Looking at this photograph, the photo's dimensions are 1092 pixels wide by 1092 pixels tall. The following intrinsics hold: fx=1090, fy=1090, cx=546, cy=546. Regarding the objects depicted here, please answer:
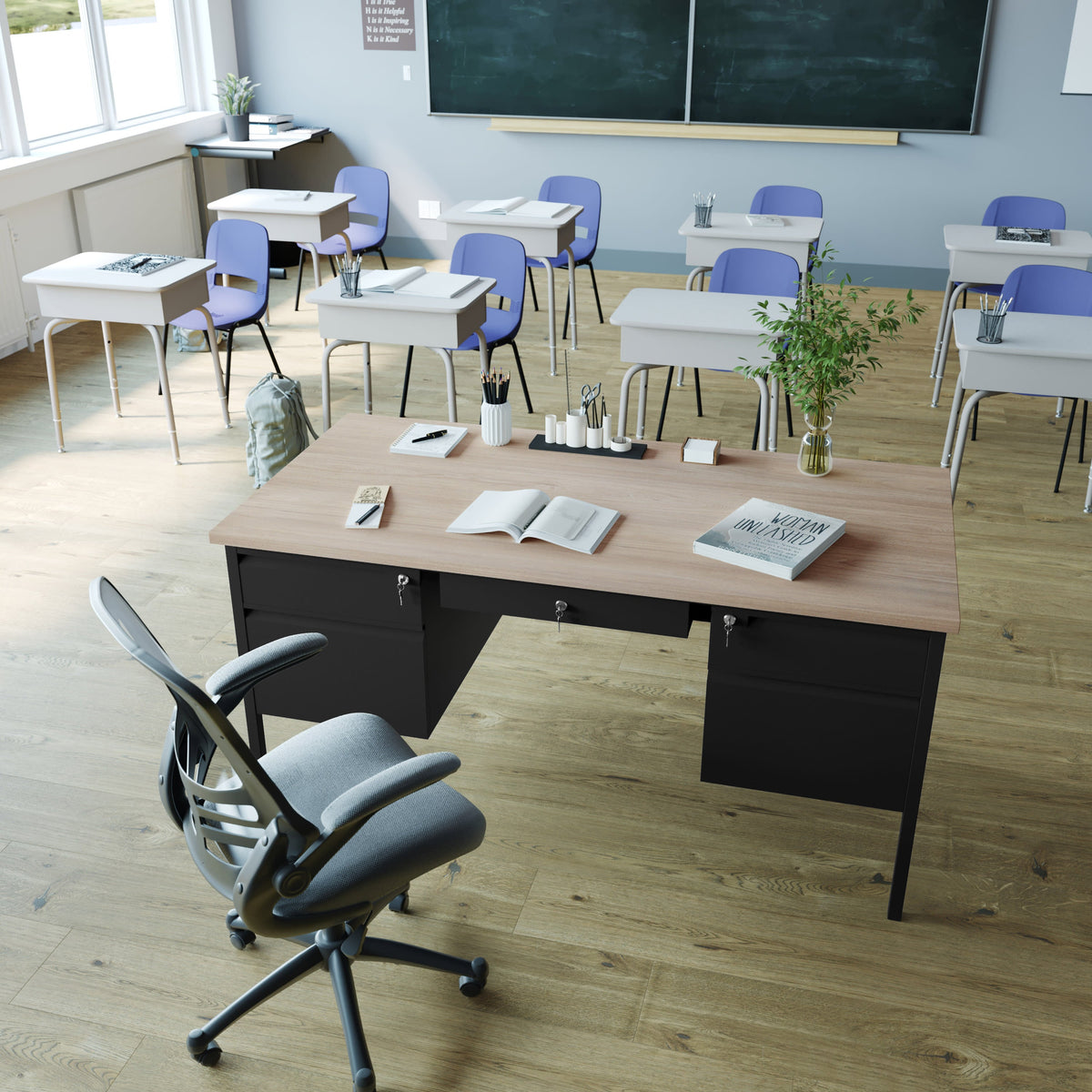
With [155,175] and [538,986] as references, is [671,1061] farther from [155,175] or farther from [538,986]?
[155,175]

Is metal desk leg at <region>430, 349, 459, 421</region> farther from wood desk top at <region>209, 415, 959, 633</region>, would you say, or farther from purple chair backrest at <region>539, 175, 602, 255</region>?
purple chair backrest at <region>539, 175, 602, 255</region>

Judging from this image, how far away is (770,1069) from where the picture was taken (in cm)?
210

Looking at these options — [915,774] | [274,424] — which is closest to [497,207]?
[274,424]

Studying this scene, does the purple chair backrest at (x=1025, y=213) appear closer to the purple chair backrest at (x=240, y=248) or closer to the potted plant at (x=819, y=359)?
the potted plant at (x=819, y=359)

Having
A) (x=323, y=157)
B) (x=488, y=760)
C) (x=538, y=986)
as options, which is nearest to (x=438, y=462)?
(x=488, y=760)

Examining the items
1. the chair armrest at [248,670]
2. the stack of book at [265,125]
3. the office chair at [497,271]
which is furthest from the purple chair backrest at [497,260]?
the stack of book at [265,125]

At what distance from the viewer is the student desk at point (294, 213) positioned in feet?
19.1

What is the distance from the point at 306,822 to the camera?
5.69ft

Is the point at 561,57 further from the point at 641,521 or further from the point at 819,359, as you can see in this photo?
the point at 641,521

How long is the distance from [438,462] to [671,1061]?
1.53 meters

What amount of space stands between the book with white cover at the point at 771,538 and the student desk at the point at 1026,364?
5.35 feet

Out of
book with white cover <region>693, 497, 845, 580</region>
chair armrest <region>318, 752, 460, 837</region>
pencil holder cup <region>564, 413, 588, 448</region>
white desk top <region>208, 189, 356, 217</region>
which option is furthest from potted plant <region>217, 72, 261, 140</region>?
chair armrest <region>318, 752, 460, 837</region>

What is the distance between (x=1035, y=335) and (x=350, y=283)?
8.79 feet

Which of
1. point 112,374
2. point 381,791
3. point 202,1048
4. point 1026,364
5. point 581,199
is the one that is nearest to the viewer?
point 381,791
